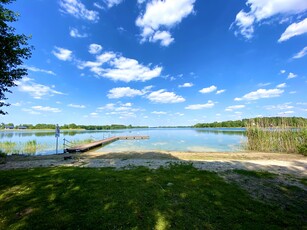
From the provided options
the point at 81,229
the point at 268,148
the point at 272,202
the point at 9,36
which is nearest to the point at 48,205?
the point at 81,229

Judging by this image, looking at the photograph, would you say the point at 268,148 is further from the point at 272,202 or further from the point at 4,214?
the point at 4,214

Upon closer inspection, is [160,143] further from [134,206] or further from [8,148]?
[134,206]

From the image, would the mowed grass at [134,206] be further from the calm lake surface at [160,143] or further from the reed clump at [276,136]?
the calm lake surface at [160,143]

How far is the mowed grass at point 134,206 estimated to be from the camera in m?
3.48

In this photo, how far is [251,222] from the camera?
3.54 metres

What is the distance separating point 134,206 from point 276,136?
19924 mm

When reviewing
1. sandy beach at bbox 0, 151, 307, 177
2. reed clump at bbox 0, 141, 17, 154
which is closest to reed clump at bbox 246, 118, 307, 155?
sandy beach at bbox 0, 151, 307, 177

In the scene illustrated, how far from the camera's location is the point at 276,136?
1834 centimetres

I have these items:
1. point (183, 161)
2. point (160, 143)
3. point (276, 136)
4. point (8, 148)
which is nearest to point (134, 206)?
point (183, 161)

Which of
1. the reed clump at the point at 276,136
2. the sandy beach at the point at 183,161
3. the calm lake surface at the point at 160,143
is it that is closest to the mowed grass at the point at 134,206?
the sandy beach at the point at 183,161

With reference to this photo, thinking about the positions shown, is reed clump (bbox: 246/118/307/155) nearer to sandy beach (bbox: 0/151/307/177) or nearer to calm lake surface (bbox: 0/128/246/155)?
calm lake surface (bbox: 0/128/246/155)

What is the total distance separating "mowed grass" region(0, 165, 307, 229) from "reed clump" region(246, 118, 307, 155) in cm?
1527

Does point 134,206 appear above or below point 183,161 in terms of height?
above

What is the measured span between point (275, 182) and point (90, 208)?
258 inches
